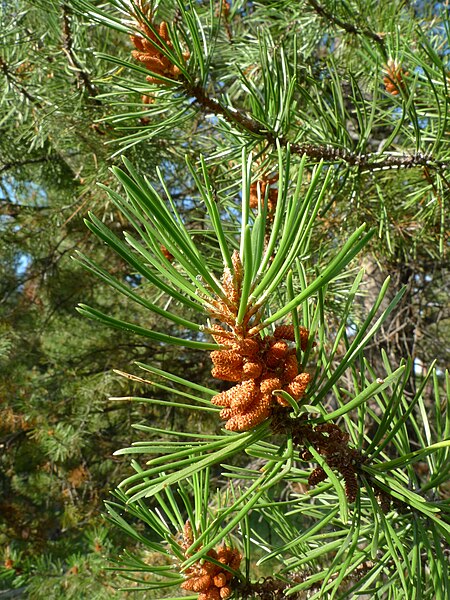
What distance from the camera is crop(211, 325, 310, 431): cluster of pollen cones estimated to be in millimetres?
328

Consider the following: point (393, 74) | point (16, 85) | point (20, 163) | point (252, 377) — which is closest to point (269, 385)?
point (252, 377)

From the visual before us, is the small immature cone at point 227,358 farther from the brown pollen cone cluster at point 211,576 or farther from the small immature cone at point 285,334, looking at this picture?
the brown pollen cone cluster at point 211,576

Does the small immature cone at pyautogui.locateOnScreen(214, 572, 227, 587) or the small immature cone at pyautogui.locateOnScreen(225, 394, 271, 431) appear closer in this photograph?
the small immature cone at pyautogui.locateOnScreen(225, 394, 271, 431)

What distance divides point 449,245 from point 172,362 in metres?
1.22

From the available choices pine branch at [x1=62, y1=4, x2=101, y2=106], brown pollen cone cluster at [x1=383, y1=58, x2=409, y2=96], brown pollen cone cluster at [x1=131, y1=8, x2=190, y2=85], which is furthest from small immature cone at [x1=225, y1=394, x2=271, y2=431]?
pine branch at [x1=62, y1=4, x2=101, y2=106]

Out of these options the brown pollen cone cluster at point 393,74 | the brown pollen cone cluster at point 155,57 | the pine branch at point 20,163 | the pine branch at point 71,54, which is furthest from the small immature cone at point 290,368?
the pine branch at point 20,163

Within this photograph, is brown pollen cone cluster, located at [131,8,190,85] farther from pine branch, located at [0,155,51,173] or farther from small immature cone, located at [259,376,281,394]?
pine branch, located at [0,155,51,173]

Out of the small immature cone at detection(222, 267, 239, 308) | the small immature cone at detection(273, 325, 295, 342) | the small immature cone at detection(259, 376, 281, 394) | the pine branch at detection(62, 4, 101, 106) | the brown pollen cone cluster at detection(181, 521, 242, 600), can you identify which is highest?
the pine branch at detection(62, 4, 101, 106)

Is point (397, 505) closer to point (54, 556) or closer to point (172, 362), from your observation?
point (172, 362)

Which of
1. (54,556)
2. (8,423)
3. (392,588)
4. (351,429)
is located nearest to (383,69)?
(351,429)

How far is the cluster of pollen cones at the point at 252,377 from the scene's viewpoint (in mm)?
328

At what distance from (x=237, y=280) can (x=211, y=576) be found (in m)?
0.33

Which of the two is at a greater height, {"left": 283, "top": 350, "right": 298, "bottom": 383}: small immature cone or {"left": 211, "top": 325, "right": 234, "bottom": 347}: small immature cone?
{"left": 211, "top": 325, "right": 234, "bottom": 347}: small immature cone

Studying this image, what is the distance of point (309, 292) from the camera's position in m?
0.26
